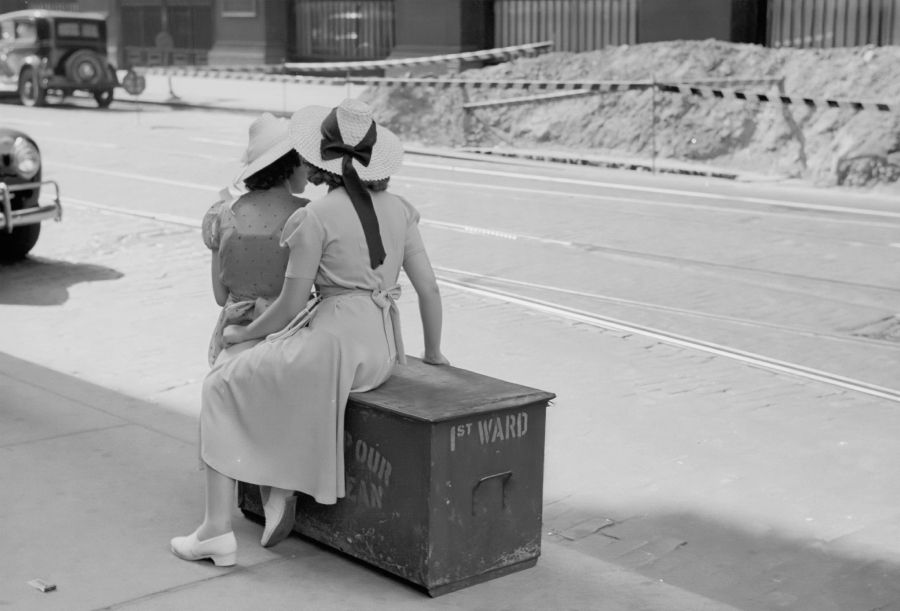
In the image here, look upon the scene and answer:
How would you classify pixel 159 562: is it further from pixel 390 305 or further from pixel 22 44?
pixel 22 44

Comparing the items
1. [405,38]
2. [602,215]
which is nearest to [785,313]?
[602,215]

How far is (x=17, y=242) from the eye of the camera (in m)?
10.6

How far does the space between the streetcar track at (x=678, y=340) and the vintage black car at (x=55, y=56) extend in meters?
21.0

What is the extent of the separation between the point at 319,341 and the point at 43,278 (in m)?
6.32

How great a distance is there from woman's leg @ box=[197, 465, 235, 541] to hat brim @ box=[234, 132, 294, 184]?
1112mm

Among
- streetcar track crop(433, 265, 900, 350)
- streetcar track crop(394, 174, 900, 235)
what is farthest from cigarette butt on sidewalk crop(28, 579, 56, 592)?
streetcar track crop(394, 174, 900, 235)

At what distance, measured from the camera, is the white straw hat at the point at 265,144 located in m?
4.64

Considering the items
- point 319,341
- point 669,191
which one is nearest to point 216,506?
point 319,341

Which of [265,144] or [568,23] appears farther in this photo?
[568,23]

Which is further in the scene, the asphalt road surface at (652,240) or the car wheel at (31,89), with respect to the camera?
the car wheel at (31,89)

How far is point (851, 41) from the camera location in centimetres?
2225

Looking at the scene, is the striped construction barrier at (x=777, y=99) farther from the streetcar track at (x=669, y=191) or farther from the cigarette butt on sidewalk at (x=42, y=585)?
the cigarette butt on sidewalk at (x=42, y=585)

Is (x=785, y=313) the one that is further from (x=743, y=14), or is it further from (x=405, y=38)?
(x=405, y=38)

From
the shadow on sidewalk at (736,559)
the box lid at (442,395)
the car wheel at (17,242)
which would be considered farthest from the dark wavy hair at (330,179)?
the car wheel at (17,242)
